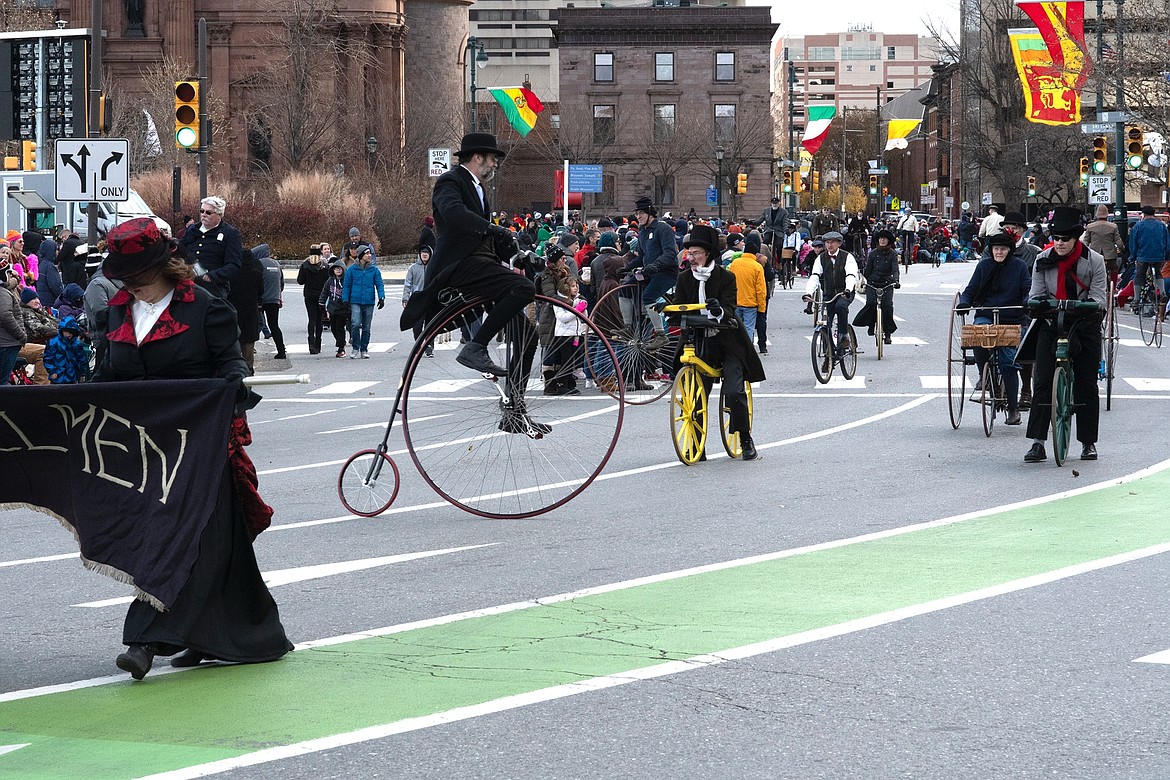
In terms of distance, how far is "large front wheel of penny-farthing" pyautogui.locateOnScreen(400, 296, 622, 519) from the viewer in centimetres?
1112

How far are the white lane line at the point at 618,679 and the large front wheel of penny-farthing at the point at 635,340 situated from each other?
9008 millimetres

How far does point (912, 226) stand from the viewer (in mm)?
60938

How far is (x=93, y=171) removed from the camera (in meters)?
22.9

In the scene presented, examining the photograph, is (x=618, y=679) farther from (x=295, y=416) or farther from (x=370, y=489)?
(x=295, y=416)

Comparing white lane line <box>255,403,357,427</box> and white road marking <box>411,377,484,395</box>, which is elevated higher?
white road marking <box>411,377,484,395</box>

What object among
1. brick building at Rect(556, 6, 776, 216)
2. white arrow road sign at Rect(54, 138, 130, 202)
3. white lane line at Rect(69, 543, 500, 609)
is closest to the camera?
white lane line at Rect(69, 543, 500, 609)

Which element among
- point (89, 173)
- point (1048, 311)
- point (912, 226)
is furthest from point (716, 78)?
point (1048, 311)

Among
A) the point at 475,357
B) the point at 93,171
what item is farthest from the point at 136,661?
the point at 93,171

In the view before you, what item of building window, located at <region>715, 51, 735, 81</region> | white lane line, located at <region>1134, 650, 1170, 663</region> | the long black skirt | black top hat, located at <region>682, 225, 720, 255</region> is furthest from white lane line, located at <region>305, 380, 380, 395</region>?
building window, located at <region>715, 51, 735, 81</region>

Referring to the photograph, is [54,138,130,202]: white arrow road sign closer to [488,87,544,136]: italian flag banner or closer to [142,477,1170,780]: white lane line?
[142,477,1170,780]: white lane line

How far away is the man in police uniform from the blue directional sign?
73029mm

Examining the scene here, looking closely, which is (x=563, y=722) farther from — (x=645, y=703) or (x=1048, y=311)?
(x=1048, y=311)

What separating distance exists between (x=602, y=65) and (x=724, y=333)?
89686mm

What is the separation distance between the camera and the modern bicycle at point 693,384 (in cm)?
1430
